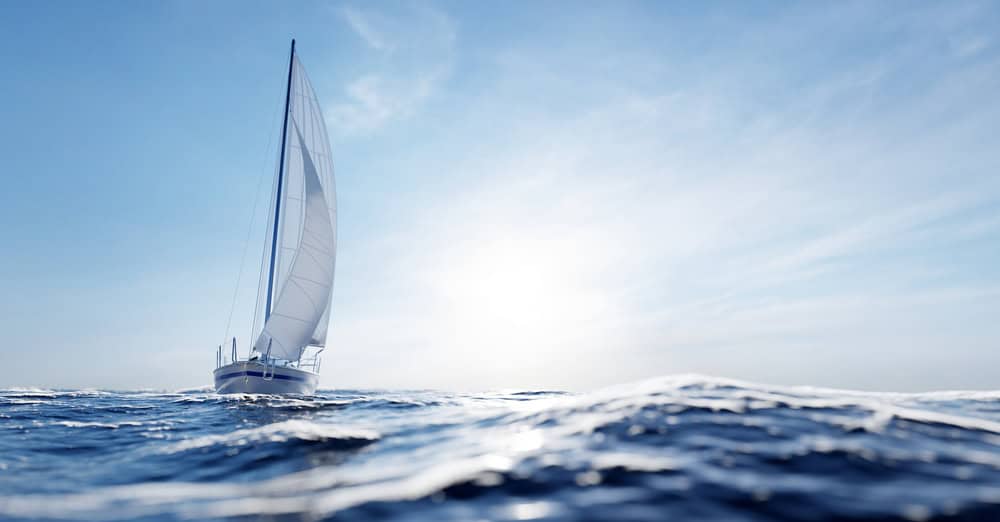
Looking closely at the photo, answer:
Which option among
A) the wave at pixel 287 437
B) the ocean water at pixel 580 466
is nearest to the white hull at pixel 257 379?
the ocean water at pixel 580 466

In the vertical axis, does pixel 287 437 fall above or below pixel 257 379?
below

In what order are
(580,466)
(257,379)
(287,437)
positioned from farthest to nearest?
(257,379) → (287,437) → (580,466)

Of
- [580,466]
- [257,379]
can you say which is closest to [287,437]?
[580,466]

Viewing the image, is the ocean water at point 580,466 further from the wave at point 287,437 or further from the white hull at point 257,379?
the white hull at point 257,379

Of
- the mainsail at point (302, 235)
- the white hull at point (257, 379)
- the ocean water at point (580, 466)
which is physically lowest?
the ocean water at point (580, 466)

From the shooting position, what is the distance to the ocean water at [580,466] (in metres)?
3.22

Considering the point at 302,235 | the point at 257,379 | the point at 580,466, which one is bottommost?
the point at 580,466

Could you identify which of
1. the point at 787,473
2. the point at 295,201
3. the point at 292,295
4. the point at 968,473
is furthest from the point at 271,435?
the point at 295,201

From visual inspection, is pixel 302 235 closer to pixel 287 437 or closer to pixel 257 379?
pixel 257 379

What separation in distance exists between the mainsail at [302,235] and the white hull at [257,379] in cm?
305

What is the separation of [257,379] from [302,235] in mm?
9447

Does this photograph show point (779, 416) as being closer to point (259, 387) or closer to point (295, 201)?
point (259, 387)

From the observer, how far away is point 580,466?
162 inches

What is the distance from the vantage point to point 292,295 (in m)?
28.0
